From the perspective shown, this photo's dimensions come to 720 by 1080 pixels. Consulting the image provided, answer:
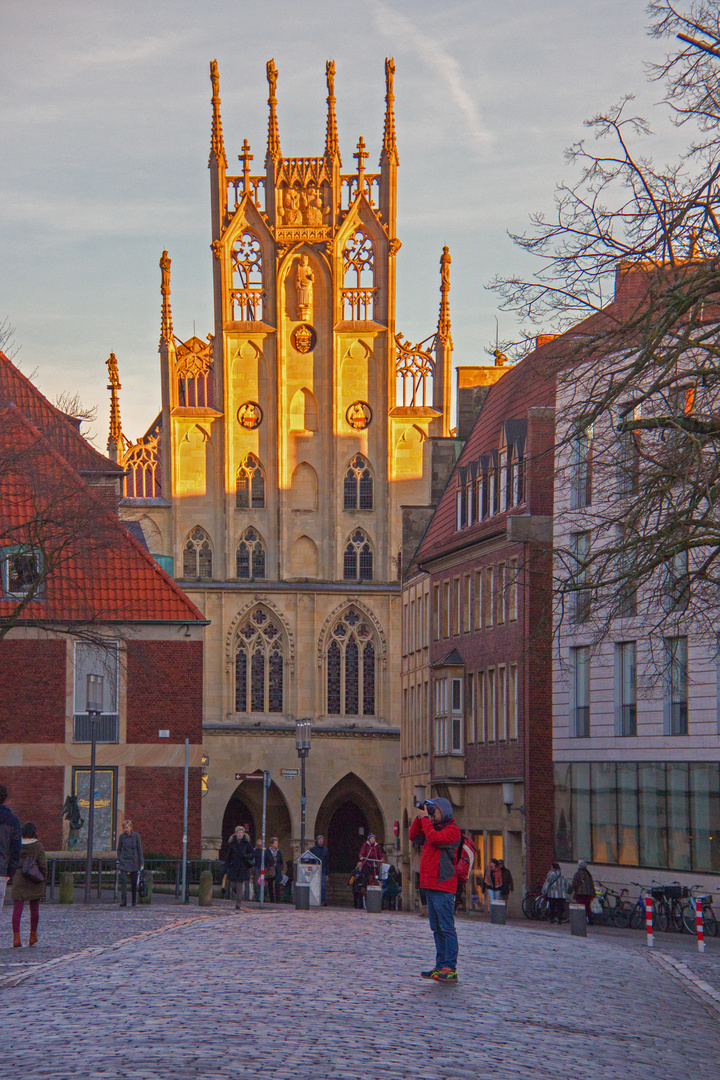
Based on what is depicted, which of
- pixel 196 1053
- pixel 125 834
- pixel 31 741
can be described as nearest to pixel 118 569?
pixel 31 741

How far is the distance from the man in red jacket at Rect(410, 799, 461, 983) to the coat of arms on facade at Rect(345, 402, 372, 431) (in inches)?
2058

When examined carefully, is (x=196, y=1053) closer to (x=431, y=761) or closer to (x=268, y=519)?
(x=431, y=761)

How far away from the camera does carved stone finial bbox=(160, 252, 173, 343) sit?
67.6 meters

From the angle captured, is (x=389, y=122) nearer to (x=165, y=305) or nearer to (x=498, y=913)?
(x=165, y=305)

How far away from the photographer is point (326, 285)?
67.6 meters

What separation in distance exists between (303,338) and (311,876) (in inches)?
1448

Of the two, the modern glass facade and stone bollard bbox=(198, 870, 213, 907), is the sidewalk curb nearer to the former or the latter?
stone bollard bbox=(198, 870, 213, 907)

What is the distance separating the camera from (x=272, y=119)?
228 ft

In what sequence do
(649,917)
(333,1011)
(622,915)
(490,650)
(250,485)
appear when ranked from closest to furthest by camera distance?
(333,1011) → (649,917) → (622,915) → (490,650) → (250,485)

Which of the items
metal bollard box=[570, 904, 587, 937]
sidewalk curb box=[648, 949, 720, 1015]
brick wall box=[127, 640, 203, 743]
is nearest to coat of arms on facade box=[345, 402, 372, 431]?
brick wall box=[127, 640, 203, 743]

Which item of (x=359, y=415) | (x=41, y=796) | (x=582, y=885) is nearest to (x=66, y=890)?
(x=41, y=796)

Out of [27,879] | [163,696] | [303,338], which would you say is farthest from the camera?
[303,338]

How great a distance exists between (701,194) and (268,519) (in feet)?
163

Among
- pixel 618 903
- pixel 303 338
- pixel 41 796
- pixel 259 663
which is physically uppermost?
pixel 303 338
